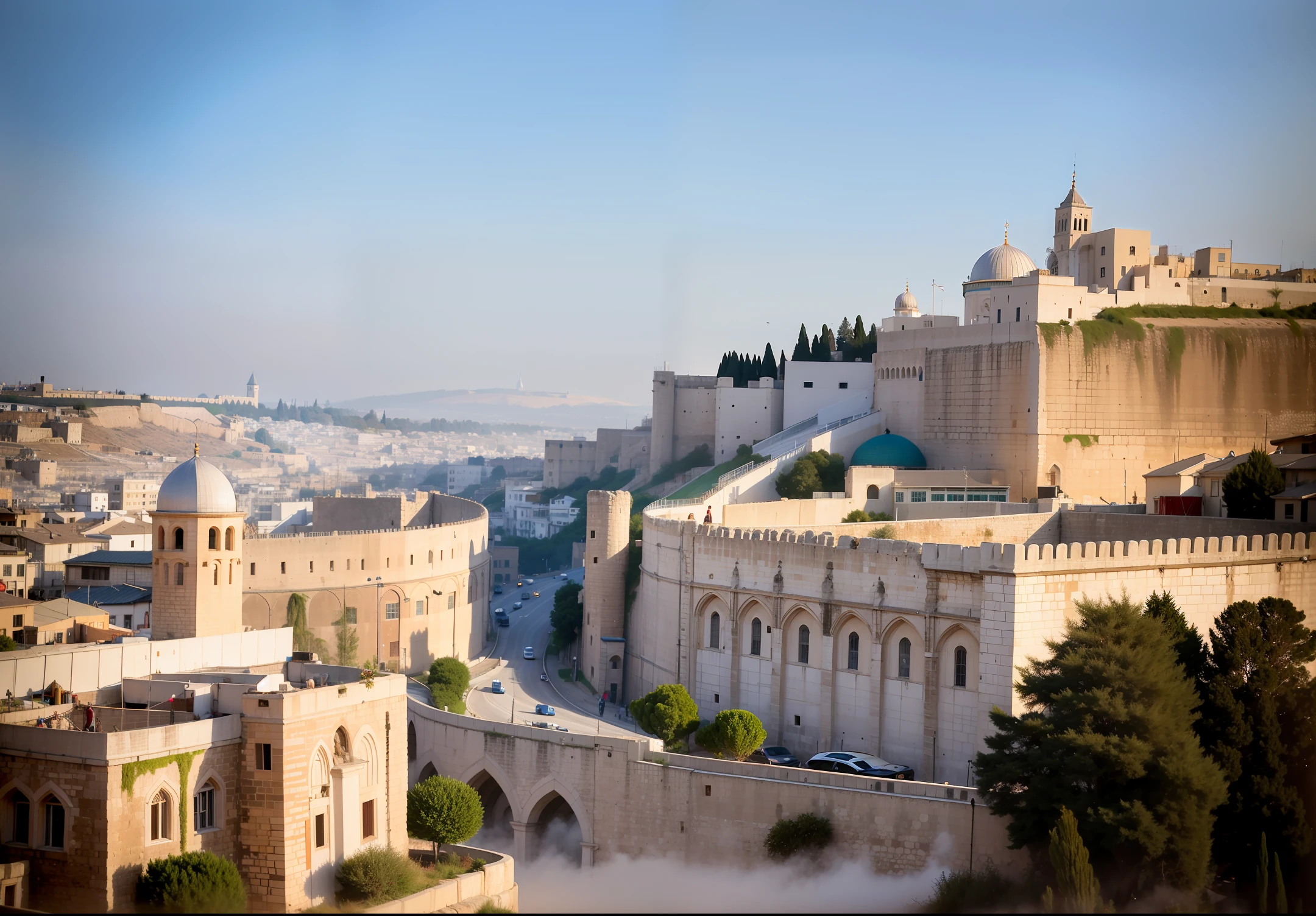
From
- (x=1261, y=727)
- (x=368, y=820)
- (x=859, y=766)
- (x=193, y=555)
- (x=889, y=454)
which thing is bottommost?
(x=859, y=766)

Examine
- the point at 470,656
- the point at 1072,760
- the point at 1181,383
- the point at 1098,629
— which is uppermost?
the point at 1181,383

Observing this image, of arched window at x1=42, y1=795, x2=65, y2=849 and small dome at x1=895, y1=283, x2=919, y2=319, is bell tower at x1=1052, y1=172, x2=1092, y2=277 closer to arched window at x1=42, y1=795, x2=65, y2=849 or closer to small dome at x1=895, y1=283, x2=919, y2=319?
small dome at x1=895, y1=283, x2=919, y2=319

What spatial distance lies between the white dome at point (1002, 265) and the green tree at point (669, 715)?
32.3 metres

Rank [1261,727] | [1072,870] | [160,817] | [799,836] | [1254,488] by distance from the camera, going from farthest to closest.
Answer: [1254,488] < [799,836] < [1261,727] < [1072,870] < [160,817]

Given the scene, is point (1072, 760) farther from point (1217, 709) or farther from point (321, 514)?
point (321, 514)

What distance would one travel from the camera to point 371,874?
20.5 meters

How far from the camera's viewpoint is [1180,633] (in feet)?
87.8

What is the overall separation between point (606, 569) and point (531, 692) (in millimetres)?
4335

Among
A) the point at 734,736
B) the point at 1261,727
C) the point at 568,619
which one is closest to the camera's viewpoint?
the point at 1261,727

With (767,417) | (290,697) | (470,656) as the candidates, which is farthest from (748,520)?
(290,697)

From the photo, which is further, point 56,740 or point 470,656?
point 470,656

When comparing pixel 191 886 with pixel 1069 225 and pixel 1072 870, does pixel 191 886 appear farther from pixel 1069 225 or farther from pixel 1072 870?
pixel 1069 225

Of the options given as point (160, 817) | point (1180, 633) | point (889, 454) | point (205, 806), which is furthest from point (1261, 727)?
point (889, 454)

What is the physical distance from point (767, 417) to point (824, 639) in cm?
3136
